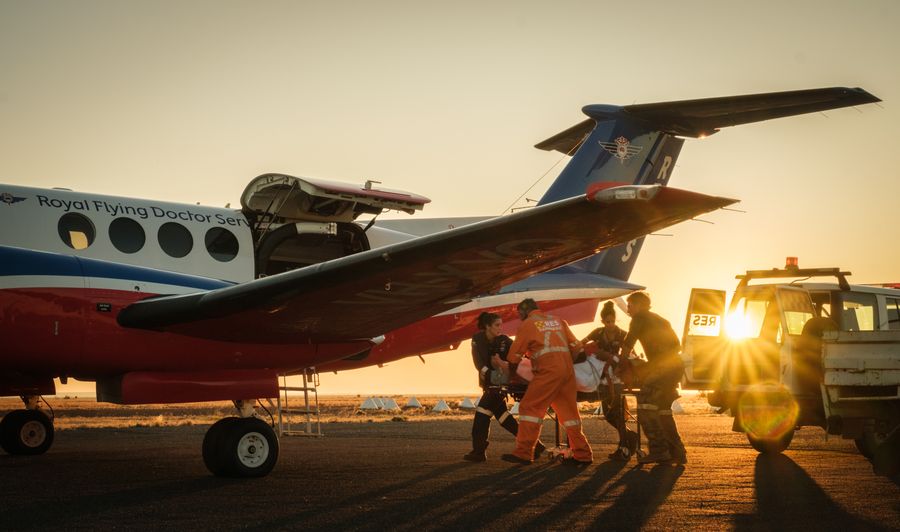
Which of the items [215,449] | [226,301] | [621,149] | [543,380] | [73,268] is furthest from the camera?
[621,149]

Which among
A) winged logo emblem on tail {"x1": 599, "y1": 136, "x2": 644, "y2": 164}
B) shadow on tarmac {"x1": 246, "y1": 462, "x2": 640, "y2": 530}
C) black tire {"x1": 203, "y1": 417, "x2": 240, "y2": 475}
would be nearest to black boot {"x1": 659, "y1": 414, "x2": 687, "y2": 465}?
shadow on tarmac {"x1": 246, "y1": 462, "x2": 640, "y2": 530}

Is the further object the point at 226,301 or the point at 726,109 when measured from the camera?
the point at 726,109

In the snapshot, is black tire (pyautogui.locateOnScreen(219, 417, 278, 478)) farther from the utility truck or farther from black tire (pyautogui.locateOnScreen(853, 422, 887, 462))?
black tire (pyautogui.locateOnScreen(853, 422, 887, 462))

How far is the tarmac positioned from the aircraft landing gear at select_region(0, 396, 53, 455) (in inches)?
13.5

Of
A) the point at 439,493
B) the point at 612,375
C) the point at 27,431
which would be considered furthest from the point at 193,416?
the point at 439,493

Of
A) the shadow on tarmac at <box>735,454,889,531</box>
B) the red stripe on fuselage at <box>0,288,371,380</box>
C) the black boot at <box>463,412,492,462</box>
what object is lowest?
the shadow on tarmac at <box>735,454,889,531</box>

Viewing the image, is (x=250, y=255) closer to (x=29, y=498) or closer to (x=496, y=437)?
(x=29, y=498)

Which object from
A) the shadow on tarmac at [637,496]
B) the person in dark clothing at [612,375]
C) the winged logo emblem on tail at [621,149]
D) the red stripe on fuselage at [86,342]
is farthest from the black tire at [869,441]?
the red stripe on fuselage at [86,342]

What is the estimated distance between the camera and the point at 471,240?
8.52 m

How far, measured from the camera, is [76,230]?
1095cm

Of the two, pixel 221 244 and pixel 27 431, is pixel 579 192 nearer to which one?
pixel 221 244

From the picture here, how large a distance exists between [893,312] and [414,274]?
7545mm

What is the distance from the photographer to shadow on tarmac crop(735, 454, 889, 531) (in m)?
7.18

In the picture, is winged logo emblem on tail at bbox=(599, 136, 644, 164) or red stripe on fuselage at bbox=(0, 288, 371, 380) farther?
winged logo emblem on tail at bbox=(599, 136, 644, 164)
